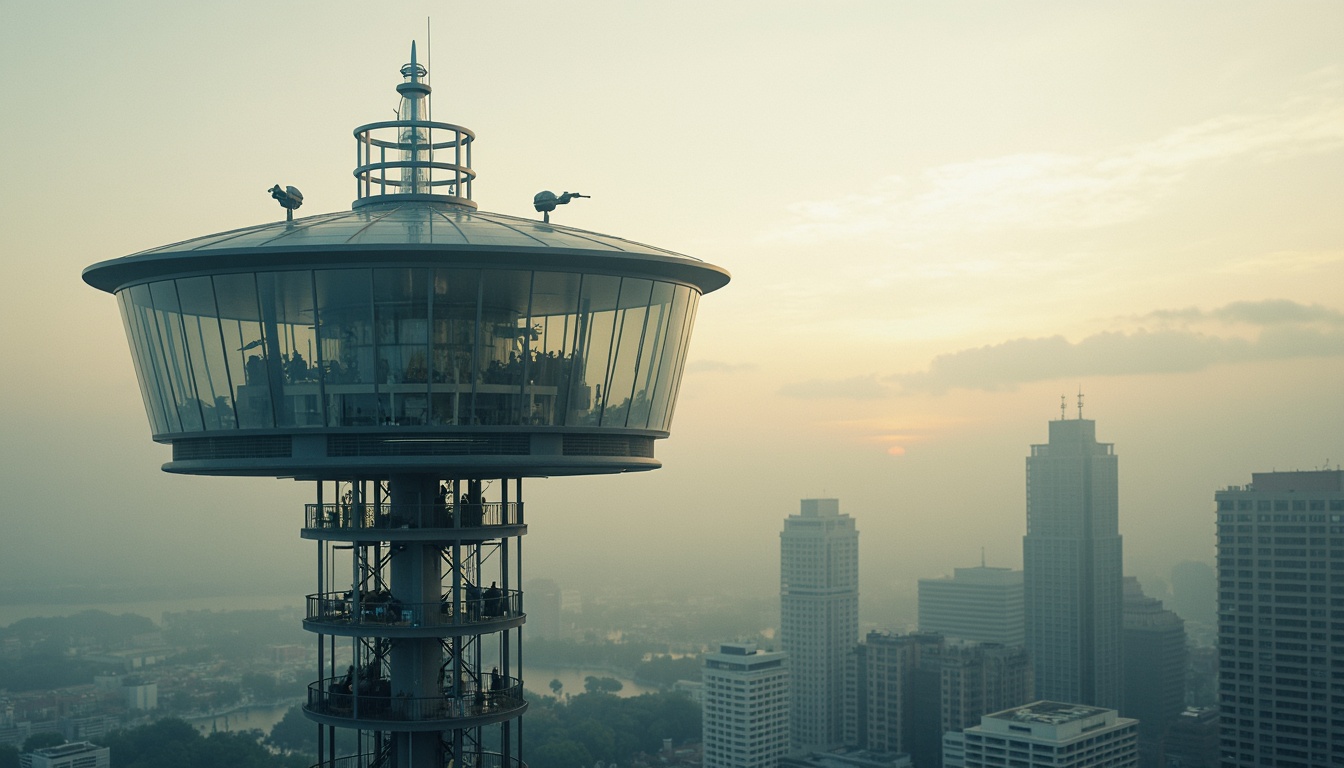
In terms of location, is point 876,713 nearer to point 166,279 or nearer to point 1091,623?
point 1091,623

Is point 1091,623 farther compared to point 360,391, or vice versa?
point 1091,623

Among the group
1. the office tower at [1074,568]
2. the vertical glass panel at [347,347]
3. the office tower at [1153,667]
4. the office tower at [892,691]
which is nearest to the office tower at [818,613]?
the office tower at [892,691]

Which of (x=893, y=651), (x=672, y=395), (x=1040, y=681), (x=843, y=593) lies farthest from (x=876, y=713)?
(x=672, y=395)

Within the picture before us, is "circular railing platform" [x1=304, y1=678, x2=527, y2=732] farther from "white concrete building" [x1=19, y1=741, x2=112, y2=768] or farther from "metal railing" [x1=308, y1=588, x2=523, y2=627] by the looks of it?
"white concrete building" [x1=19, y1=741, x2=112, y2=768]

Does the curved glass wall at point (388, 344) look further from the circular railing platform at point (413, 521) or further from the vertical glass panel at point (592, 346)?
the circular railing platform at point (413, 521)

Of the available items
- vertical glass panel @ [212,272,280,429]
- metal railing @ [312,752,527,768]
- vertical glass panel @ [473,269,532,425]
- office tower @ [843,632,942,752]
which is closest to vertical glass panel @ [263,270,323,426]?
vertical glass panel @ [212,272,280,429]

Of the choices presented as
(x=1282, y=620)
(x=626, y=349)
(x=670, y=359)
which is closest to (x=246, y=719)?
(x=1282, y=620)

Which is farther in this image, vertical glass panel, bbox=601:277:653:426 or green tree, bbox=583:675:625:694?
green tree, bbox=583:675:625:694
